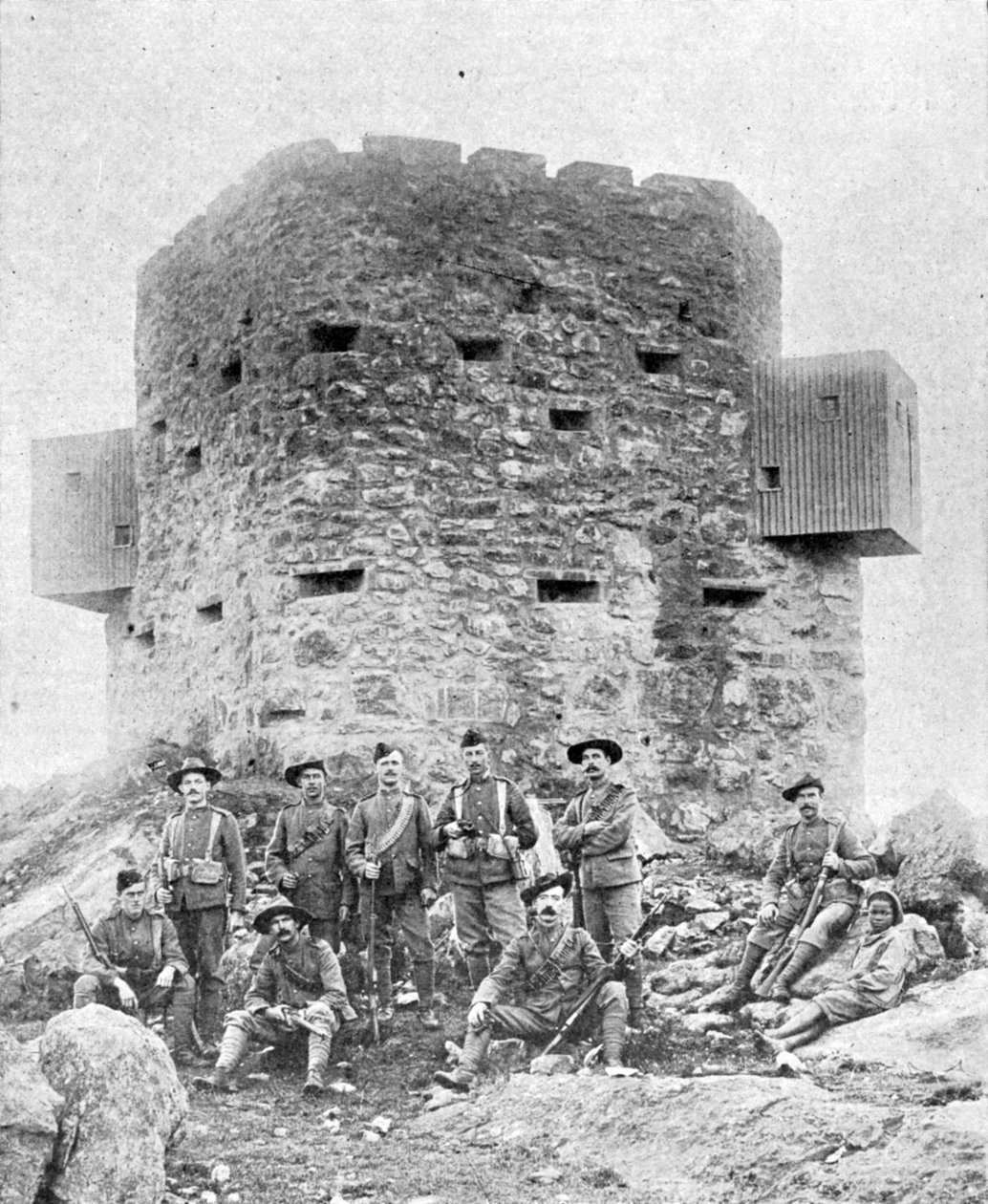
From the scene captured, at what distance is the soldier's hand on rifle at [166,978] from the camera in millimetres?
11102

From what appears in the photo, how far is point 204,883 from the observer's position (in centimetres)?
1163

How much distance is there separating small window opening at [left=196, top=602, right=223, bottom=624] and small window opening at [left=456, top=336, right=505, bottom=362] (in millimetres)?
2759

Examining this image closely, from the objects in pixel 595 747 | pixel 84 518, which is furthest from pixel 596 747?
pixel 84 518

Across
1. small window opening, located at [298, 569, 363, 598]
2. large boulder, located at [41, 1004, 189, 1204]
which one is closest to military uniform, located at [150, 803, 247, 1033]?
small window opening, located at [298, 569, 363, 598]

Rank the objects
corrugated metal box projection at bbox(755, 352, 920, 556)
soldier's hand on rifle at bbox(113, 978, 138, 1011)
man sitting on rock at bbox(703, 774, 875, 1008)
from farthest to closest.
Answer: corrugated metal box projection at bbox(755, 352, 920, 556), man sitting on rock at bbox(703, 774, 875, 1008), soldier's hand on rifle at bbox(113, 978, 138, 1011)

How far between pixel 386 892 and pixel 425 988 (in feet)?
2.11

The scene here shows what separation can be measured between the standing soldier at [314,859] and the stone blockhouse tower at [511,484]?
171 centimetres

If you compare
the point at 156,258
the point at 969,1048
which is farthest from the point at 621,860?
the point at 156,258

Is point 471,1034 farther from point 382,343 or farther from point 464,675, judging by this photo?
point 382,343

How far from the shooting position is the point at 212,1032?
1127 centimetres

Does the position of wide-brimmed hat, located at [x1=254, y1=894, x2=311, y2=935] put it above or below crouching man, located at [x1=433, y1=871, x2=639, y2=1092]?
above

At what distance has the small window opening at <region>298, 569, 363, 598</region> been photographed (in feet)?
46.0

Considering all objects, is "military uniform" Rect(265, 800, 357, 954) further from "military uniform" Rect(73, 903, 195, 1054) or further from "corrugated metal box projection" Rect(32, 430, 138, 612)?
"corrugated metal box projection" Rect(32, 430, 138, 612)

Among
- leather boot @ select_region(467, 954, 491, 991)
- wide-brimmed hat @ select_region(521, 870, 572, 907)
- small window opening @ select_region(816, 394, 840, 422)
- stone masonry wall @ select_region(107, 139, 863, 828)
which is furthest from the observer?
small window opening @ select_region(816, 394, 840, 422)
